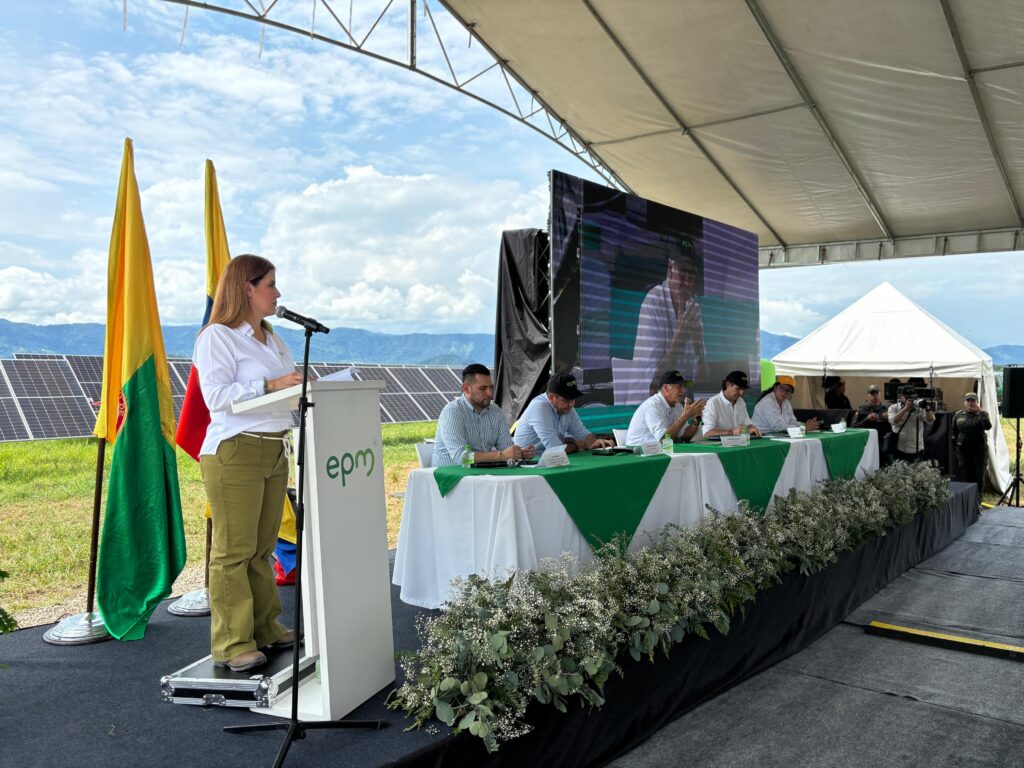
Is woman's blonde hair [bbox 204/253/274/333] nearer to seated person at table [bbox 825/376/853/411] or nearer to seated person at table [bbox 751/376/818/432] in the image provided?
seated person at table [bbox 751/376/818/432]

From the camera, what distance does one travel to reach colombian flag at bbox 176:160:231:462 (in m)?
3.45

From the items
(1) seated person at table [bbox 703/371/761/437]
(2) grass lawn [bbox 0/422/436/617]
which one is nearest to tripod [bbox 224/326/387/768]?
(2) grass lawn [bbox 0/422/436/617]

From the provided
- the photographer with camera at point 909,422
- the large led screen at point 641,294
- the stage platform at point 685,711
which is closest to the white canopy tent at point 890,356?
the photographer with camera at point 909,422

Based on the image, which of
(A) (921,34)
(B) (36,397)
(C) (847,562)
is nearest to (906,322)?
(A) (921,34)

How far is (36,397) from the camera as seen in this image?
27.5 feet

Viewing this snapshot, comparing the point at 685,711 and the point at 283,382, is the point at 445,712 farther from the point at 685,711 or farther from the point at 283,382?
the point at 685,711

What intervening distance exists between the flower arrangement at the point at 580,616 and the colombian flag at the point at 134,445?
46.4 inches

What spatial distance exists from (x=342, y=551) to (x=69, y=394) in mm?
7964

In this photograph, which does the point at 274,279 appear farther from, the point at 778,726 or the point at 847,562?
the point at 847,562

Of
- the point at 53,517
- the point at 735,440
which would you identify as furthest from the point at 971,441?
the point at 53,517

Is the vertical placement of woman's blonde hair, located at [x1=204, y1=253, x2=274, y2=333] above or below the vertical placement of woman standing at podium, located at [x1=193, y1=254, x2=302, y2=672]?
above

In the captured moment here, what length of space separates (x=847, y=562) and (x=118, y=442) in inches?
153

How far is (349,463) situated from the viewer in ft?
7.52

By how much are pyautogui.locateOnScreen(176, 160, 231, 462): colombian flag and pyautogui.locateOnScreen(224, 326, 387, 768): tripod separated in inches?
60.3
